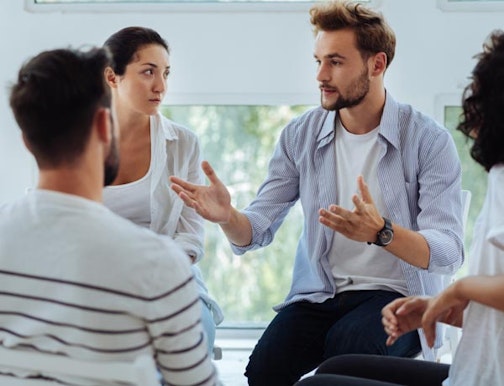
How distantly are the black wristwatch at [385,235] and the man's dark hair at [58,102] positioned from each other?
0.99 meters

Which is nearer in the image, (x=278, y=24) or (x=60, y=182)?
(x=60, y=182)

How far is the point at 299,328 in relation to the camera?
95.3 inches

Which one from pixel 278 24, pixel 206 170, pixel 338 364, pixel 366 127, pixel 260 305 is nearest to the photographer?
pixel 338 364

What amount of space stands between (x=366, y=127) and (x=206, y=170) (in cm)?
56

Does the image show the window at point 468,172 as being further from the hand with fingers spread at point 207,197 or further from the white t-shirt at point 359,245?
the hand with fingers spread at point 207,197

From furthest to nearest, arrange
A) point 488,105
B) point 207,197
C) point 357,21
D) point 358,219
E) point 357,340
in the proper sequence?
point 357,21 < point 207,197 < point 357,340 < point 358,219 < point 488,105

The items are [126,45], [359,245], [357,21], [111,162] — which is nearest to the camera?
[111,162]

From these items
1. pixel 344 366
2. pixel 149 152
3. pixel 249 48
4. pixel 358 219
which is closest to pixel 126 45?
pixel 149 152

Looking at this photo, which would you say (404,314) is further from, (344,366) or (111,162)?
(111,162)

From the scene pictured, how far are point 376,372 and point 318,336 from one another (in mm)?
626

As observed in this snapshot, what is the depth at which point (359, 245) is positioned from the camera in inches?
98.3

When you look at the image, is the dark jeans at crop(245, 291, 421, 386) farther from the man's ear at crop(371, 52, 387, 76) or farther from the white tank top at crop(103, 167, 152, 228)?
the man's ear at crop(371, 52, 387, 76)

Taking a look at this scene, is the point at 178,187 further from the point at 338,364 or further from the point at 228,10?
the point at 228,10

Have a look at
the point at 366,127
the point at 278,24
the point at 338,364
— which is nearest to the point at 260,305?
the point at 278,24
